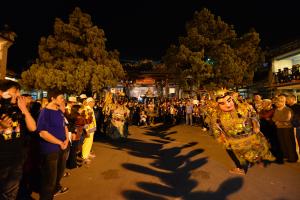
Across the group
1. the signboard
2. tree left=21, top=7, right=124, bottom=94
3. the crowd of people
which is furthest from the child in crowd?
the signboard

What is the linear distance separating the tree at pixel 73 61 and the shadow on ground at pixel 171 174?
10.9m

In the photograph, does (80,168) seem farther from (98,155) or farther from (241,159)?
(241,159)

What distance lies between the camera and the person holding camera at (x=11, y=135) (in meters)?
2.99

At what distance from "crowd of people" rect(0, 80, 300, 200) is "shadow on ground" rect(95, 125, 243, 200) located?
3.35ft

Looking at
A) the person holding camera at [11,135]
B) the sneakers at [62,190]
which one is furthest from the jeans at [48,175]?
the sneakers at [62,190]

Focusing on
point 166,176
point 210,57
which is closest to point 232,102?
point 166,176

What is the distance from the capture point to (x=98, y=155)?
7266 mm

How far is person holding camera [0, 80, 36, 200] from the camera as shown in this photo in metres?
2.99

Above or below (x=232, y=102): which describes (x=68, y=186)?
below

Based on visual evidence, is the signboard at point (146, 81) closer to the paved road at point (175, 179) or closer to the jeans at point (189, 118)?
the jeans at point (189, 118)

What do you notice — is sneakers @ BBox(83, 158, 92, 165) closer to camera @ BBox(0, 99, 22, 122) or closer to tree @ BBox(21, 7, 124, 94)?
camera @ BBox(0, 99, 22, 122)

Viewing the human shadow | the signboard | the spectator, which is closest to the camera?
the human shadow

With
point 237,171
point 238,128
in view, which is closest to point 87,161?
point 237,171

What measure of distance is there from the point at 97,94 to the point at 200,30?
10049 mm
